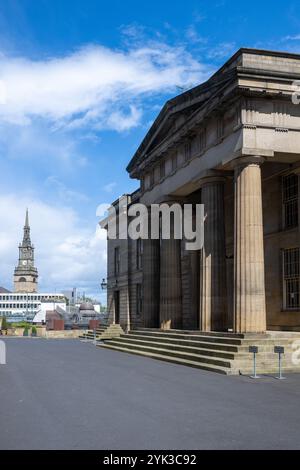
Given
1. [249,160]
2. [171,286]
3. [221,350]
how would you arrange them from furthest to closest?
[171,286] → [249,160] → [221,350]

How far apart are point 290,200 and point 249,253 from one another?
657cm

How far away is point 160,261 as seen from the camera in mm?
34406

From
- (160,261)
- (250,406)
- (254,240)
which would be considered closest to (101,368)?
(254,240)

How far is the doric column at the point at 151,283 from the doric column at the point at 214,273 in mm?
9394

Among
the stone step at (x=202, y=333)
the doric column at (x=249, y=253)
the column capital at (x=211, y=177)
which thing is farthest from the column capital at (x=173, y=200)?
the doric column at (x=249, y=253)

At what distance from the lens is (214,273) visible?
25156 millimetres

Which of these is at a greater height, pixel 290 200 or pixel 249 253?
pixel 290 200

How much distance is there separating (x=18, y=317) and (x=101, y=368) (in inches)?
6411

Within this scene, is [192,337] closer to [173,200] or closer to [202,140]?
[202,140]

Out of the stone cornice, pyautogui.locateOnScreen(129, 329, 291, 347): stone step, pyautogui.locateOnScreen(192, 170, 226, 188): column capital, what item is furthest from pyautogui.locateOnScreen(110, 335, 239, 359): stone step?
the stone cornice

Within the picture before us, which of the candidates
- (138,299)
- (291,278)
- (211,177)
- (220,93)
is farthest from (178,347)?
(138,299)

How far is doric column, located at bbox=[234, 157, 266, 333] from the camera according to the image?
21.6 m

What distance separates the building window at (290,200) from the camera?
2692 centimetres
